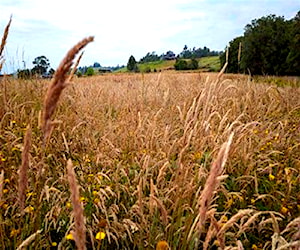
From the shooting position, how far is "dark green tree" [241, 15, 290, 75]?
104 ft

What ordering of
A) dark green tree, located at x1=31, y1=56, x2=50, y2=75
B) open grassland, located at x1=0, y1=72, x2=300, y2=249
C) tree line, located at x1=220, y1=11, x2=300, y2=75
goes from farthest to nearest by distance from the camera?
tree line, located at x1=220, y1=11, x2=300, y2=75 < dark green tree, located at x1=31, y1=56, x2=50, y2=75 < open grassland, located at x1=0, y1=72, x2=300, y2=249

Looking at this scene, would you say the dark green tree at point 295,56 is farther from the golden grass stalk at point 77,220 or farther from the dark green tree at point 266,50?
the golden grass stalk at point 77,220

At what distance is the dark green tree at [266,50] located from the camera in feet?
104

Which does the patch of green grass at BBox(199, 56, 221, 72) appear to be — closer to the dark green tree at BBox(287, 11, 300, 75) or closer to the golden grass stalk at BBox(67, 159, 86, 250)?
the dark green tree at BBox(287, 11, 300, 75)

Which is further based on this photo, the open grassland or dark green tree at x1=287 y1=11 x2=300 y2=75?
dark green tree at x1=287 y1=11 x2=300 y2=75

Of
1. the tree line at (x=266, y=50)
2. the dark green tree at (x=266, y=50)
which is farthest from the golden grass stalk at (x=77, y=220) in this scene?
the dark green tree at (x=266, y=50)

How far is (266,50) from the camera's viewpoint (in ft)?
105

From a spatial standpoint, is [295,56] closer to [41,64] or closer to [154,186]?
[41,64]

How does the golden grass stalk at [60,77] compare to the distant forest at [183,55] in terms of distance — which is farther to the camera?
the distant forest at [183,55]

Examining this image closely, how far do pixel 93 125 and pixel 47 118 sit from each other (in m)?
2.26

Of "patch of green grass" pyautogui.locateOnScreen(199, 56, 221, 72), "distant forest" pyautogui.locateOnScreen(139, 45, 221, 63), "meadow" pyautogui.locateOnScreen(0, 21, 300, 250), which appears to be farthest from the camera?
"distant forest" pyautogui.locateOnScreen(139, 45, 221, 63)

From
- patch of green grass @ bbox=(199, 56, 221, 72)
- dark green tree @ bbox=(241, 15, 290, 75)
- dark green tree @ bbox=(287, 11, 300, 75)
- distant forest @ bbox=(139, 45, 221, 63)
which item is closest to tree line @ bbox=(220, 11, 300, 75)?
dark green tree @ bbox=(241, 15, 290, 75)

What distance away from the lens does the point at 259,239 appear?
1.61 m

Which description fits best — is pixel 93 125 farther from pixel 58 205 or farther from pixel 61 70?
pixel 61 70
